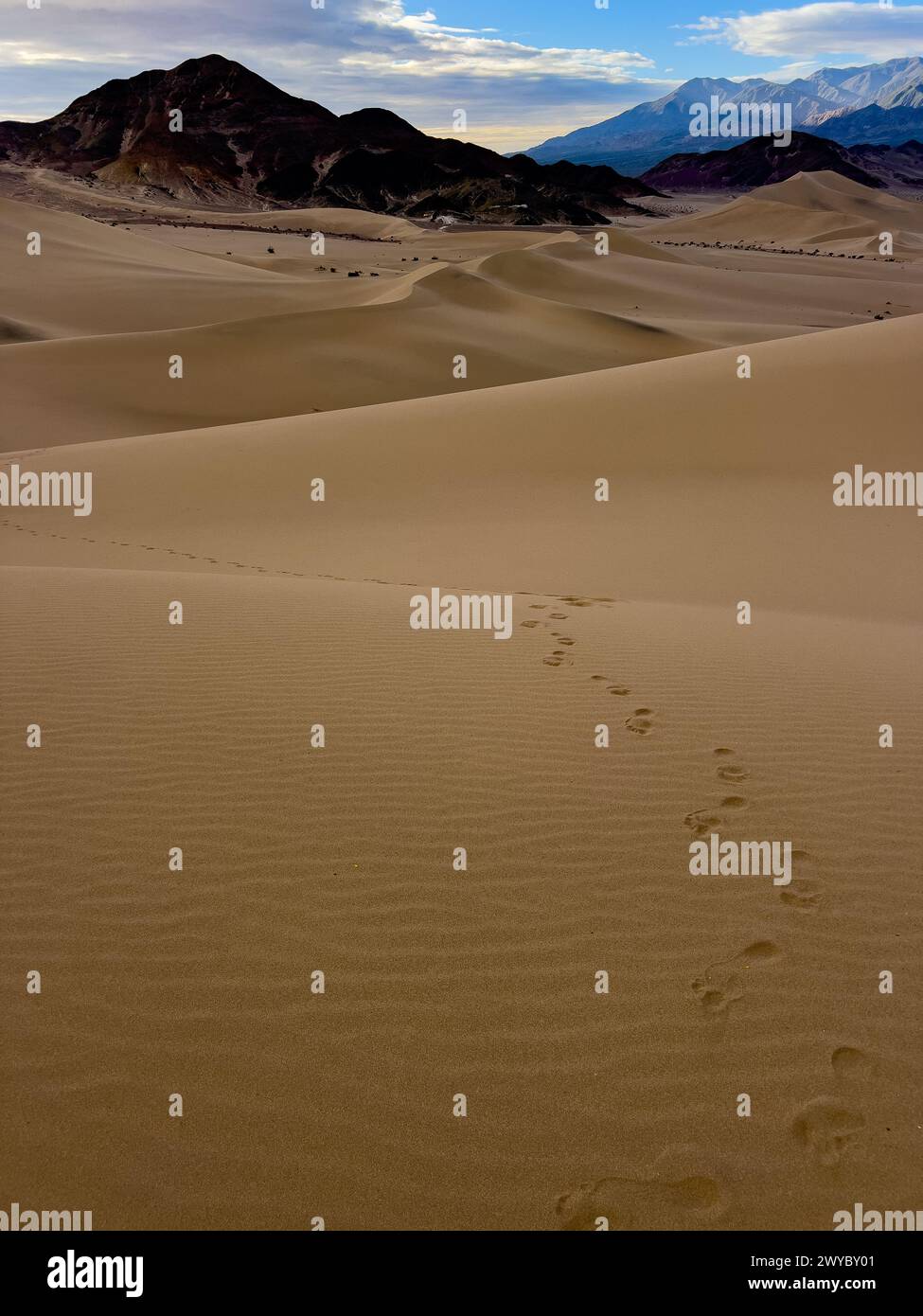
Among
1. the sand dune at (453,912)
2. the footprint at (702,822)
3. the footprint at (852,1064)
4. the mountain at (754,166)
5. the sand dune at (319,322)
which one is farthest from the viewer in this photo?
the mountain at (754,166)

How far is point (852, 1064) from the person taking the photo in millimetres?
2988

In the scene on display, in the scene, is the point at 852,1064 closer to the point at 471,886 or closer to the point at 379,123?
the point at 471,886

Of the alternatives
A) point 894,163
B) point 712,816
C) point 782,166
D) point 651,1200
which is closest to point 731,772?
point 712,816

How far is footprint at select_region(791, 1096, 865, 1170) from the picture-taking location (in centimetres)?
271

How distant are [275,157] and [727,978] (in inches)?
4736

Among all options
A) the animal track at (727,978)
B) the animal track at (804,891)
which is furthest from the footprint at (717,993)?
the animal track at (804,891)

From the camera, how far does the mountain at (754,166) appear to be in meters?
134

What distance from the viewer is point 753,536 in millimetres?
11273

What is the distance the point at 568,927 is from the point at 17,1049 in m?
1.87

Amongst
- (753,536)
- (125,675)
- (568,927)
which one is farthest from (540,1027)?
(753,536)

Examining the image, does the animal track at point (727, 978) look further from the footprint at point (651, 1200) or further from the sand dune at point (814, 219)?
the sand dune at point (814, 219)

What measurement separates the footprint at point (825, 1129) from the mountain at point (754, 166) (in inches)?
5816

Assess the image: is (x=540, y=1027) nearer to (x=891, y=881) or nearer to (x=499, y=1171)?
(x=499, y=1171)

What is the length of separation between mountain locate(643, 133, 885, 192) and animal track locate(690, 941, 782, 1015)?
14709 cm
